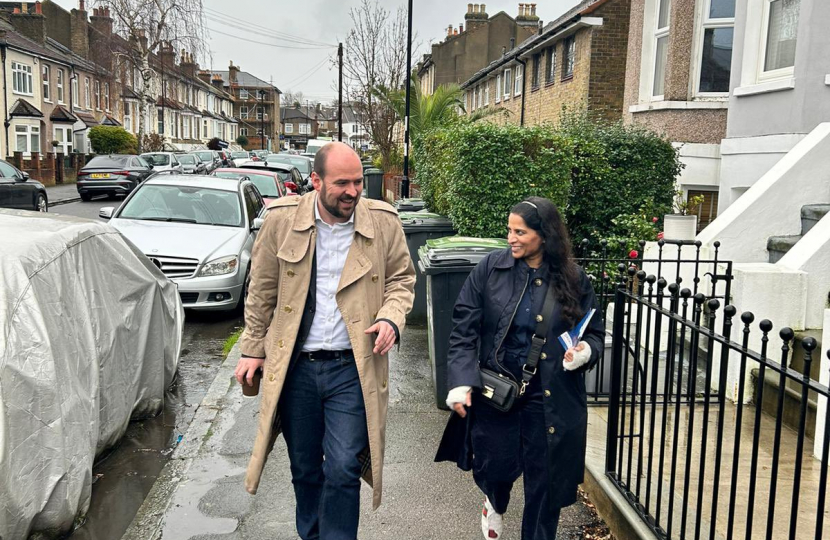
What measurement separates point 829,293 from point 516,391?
342 cm

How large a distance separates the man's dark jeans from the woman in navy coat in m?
0.48

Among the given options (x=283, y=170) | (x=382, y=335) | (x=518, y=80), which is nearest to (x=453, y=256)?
(x=382, y=335)

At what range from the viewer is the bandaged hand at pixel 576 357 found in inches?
138

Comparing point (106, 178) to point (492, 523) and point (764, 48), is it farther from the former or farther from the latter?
point (492, 523)

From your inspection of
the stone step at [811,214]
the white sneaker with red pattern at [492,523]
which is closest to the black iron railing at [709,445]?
the white sneaker with red pattern at [492,523]

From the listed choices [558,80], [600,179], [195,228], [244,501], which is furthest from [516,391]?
[558,80]

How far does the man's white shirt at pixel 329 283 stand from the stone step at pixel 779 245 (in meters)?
4.77

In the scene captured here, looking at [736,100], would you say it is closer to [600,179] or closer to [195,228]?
[600,179]

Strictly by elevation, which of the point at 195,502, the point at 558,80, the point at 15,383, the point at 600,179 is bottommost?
the point at 195,502

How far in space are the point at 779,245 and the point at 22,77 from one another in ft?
135

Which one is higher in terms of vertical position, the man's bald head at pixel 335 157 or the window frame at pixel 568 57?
the window frame at pixel 568 57

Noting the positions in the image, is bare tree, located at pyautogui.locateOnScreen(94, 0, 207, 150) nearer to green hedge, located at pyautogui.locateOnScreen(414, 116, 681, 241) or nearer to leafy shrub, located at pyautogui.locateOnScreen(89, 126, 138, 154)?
leafy shrub, located at pyautogui.locateOnScreen(89, 126, 138, 154)

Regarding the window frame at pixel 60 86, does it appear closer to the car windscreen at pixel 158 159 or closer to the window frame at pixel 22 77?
the window frame at pixel 22 77

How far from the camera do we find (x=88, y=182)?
27.5 m
